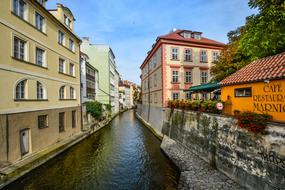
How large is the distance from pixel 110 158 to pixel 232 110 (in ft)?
32.5

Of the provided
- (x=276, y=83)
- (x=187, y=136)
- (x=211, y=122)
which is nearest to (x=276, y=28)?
(x=276, y=83)

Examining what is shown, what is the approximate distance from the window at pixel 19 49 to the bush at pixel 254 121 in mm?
14023

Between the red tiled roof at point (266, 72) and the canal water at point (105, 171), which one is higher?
the red tiled roof at point (266, 72)

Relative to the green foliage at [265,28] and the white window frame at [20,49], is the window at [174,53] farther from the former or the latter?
the white window frame at [20,49]

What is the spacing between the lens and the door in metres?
11.7

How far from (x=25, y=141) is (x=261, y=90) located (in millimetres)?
14895

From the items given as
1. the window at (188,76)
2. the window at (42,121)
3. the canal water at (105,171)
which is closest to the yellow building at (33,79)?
the window at (42,121)

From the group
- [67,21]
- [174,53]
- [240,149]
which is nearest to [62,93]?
[67,21]

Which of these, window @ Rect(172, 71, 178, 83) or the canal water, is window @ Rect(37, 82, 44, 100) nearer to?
the canal water

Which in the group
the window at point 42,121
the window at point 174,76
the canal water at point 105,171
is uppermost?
the window at point 174,76

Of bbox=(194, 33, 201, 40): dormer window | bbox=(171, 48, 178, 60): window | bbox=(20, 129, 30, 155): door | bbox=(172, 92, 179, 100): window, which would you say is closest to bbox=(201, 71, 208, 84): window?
bbox=(172, 92, 179, 100): window

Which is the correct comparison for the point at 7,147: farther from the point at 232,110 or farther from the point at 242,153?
the point at 232,110

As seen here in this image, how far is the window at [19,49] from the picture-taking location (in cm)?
1156

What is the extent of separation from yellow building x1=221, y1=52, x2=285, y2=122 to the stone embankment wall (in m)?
1.33
